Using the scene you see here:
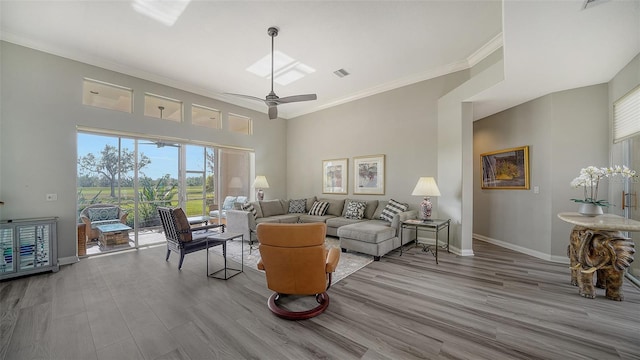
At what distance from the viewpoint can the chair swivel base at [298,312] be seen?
7.36ft

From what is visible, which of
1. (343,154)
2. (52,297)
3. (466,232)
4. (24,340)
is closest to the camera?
(24,340)

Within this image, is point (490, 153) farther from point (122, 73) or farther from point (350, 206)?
point (122, 73)

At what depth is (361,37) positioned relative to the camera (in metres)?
3.56

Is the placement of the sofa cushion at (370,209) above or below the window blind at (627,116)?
below

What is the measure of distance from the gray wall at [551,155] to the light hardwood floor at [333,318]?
0.85 m

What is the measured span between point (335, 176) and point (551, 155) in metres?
4.33

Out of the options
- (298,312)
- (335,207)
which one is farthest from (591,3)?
(335,207)

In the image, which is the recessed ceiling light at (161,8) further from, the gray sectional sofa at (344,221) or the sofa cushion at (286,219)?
the sofa cushion at (286,219)

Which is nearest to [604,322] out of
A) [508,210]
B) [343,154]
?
[508,210]

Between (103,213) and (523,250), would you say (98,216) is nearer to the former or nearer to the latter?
(103,213)

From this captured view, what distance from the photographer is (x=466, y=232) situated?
13.7ft

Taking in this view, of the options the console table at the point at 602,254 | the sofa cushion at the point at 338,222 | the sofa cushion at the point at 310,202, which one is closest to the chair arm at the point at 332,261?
A: the sofa cushion at the point at 338,222

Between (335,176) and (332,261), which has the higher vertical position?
(335,176)

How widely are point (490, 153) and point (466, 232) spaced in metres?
2.15
